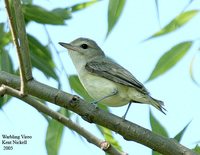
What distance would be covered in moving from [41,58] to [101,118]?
3.61 ft

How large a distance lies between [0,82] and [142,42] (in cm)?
104

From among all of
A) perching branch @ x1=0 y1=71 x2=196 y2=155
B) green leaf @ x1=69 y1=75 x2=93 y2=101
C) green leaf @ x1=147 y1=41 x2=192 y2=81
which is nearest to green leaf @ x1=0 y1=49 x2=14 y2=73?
green leaf @ x1=69 y1=75 x2=93 y2=101

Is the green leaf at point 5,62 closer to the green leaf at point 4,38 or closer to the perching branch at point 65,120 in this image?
the green leaf at point 4,38

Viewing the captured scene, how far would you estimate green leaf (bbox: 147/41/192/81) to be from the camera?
10.9 ft

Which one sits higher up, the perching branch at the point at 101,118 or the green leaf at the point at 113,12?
the green leaf at the point at 113,12

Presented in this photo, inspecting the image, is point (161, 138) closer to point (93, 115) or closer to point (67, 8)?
point (93, 115)

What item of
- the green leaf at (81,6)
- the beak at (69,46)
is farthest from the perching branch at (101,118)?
the beak at (69,46)

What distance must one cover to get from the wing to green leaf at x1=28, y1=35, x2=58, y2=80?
406 millimetres

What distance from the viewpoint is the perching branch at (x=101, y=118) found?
2646mm

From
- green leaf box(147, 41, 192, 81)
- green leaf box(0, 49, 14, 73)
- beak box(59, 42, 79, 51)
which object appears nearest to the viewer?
green leaf box(147, 41, 192, 81)

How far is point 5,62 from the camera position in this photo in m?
3.49

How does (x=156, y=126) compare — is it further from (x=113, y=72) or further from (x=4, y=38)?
(x=4, y=38)

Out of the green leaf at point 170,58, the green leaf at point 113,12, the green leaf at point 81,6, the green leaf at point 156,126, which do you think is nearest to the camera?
the green leaf at point 156,126

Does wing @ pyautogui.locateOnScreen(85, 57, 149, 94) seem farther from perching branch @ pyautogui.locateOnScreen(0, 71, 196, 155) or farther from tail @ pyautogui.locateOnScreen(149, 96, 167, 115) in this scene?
perching branch @ pyautogui.locateOnScreen(0, 71, 196, 155)
